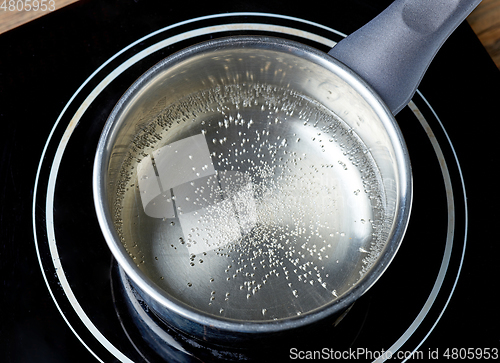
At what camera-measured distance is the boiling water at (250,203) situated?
1.34 ft

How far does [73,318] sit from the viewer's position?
1.33ft

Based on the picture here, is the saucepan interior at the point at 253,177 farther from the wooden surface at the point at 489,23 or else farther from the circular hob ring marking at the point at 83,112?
the wooden surface at the point at 489,23

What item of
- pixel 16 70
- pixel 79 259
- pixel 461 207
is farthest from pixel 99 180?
pixel 461 207

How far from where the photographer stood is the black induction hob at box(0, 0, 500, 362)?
16.1 inches

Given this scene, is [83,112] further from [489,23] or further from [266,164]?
[489,23]

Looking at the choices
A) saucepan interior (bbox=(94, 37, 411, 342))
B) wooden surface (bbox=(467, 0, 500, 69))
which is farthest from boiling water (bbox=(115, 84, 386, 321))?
wooden surface (bbox=(467, 0, 500, 69))

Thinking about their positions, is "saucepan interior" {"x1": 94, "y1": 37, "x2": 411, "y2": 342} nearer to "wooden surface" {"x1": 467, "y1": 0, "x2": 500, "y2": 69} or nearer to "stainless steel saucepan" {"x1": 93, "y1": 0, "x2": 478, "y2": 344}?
"stainless steel saucepan" {"x1": 93, "y1": 0, "x2": 478, "y2": 344}

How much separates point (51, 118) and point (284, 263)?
28 cm

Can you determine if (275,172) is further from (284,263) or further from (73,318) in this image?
(73,318)

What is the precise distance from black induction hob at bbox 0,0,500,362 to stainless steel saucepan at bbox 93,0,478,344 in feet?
0.15

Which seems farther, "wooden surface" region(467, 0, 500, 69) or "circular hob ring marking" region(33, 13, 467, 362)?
"wooden surface" region(467, 0, 500, 69)

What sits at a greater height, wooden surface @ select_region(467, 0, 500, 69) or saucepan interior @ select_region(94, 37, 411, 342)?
wooden surface @ select_region(467, 0, 500, 69)

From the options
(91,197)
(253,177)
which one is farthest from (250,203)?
(91,197)

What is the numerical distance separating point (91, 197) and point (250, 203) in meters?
0.16
